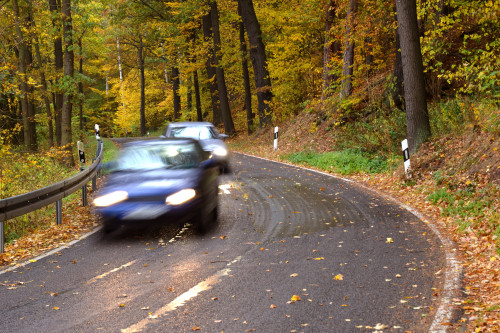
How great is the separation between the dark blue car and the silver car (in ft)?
18.7

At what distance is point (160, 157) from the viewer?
933 cm

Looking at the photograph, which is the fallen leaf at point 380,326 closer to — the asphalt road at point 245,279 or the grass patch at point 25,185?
the asphalt road at point 245,279

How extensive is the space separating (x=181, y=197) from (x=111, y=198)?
3.95ft

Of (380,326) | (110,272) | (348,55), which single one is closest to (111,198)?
(110,272)

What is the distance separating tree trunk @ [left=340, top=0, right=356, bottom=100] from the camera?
19.9 meters

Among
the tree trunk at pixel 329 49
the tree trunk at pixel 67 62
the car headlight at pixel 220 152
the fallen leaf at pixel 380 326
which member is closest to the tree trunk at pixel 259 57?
the tree trunk at pixel 329 49

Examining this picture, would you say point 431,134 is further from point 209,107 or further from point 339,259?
point 209,107

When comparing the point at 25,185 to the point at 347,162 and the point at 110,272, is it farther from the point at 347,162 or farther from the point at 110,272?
the point at 347,162

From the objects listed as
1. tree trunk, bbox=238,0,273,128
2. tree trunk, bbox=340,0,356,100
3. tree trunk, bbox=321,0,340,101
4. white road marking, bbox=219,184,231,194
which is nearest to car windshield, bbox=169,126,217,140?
white road marking, bbox=219,184,231,194

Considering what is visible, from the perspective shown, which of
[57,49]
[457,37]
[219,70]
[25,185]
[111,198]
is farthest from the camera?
[219,70]

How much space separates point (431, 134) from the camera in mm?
13617

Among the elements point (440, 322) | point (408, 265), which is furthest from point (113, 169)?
point (440, 322)

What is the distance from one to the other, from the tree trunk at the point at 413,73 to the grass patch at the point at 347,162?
2.00 metres

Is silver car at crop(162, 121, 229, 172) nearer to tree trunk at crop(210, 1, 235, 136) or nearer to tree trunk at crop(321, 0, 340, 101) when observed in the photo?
tree trunk at crop(321, 0, 340, 101)
